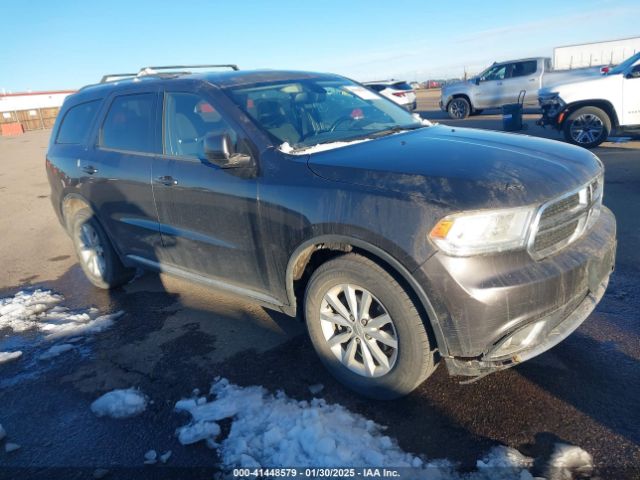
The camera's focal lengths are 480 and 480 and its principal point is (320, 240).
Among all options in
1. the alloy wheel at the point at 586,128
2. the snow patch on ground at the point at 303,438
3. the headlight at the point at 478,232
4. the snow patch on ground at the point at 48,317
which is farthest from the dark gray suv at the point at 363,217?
the alloy wheel at the point at 586,128

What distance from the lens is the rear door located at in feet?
12.2

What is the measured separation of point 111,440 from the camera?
8.69 ft

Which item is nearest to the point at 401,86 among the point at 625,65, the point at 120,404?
the point at 625,65

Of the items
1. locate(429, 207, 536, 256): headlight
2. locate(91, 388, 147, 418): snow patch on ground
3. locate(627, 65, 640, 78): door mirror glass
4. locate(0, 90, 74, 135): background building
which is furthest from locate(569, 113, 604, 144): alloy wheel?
locate(0, 90, 74, 135): background building

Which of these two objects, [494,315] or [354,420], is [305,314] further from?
[494,315]

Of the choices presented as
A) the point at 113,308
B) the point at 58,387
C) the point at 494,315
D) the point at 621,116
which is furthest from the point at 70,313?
the point at 621,116

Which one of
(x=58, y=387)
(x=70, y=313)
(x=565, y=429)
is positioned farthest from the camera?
(x=70, y=313)

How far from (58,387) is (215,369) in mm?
1065

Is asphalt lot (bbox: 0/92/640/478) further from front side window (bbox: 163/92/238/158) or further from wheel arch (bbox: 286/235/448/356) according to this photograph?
front side window (bbox: 163/92/238/158)

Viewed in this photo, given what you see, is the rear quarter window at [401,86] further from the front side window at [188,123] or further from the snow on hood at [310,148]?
the snow on hood at [310,148]

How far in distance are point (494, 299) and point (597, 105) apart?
8.82 metres

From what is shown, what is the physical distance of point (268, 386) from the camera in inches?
117

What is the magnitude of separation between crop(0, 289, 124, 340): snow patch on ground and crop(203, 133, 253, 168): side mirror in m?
2.04

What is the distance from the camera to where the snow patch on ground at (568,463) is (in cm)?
212
